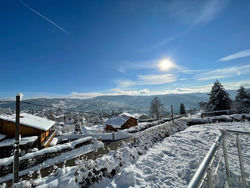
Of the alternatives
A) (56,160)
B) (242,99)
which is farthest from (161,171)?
(242,99)

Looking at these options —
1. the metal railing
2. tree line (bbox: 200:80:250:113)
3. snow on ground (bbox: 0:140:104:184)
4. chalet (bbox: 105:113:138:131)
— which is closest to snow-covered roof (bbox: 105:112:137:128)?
chalet (bbox: 105:113:138:131)

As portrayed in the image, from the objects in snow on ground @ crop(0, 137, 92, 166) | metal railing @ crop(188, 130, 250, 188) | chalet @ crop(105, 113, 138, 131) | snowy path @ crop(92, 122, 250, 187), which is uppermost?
metal railing @ crop(188, 130, 250, 188)

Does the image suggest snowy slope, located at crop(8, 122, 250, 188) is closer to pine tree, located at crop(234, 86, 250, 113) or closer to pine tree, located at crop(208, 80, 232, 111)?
pine tree, located at crop(208, 80, 232, 111)

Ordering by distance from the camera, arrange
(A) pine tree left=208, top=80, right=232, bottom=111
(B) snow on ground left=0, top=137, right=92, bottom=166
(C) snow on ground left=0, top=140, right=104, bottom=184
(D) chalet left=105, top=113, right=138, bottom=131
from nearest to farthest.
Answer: (C) snow on ground left=0, top=140, right=104, bottom=184 < (B) snow on ground left=0, top=137, right=92, bottom=166 < (A) pine tree left=208, top=80, right=232, bottom=111 < (D) chalet left=105, top=113, right=138, bottom=131

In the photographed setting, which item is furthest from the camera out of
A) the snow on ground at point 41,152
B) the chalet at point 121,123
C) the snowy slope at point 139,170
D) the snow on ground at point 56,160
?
the chalet at point 121,123

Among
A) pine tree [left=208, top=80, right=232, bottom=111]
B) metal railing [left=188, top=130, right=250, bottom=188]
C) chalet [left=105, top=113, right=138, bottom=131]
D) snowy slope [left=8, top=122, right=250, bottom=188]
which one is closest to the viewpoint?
metal railing [left=188, top=130, right=250, bottom=188]

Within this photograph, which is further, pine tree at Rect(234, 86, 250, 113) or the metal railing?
pine tree at Rect(234, 86, 250, 113)

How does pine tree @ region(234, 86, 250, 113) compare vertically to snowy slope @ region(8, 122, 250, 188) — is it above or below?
above

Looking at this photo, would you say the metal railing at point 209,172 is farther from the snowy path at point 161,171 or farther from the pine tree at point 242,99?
the pine tree at point 242,99

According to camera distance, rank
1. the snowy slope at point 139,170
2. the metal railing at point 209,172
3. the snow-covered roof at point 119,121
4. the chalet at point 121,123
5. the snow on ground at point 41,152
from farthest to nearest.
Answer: the chalet at point 121,123
the snow-covered roof at point 119,121
the snow on ground at point 41,152
the snowy slope at point 139,170
the metal railing at point 209,172

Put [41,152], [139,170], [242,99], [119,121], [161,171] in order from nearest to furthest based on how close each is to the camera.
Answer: [161,171] → [139,170] → [41,152] → [242,99] → [119,121]

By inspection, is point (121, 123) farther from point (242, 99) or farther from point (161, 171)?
point (242, 99)

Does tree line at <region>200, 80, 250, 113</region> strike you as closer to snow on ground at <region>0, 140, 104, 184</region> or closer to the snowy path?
the snowy path

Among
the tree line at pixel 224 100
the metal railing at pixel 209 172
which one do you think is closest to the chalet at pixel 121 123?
the tree line at pixel 224 100
